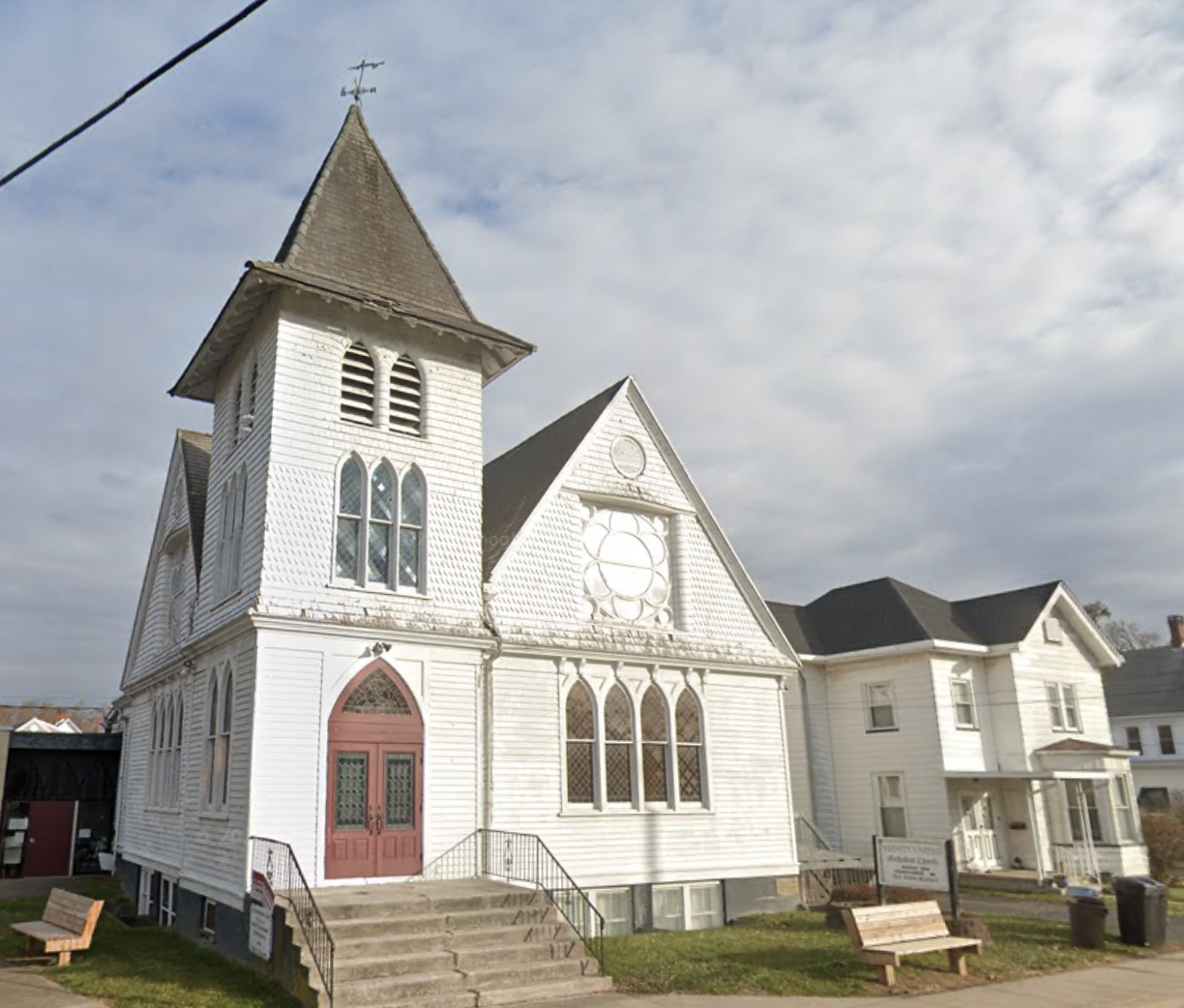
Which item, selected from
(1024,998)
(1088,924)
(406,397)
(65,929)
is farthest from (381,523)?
(1088,924)

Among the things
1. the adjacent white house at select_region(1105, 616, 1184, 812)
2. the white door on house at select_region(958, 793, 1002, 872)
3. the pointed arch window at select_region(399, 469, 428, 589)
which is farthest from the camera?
the adjacent white house at select_region(1105, 616, 1184, 812)

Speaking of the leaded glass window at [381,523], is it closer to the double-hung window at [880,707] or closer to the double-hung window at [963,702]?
the double-hung window at [880,707]

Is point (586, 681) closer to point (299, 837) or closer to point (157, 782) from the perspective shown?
point (299, 837)

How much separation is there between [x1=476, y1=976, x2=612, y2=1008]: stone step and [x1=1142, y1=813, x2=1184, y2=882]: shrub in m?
21.8

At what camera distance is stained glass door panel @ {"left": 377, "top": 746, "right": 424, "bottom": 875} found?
14273 mm

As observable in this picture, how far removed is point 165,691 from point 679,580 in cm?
1073

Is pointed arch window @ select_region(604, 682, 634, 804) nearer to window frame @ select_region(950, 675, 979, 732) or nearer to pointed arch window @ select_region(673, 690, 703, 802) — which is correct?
pointed arch window @ select_region(673, 690, 703, 802)

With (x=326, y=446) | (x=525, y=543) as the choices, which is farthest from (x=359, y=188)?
(x=525, y=543)

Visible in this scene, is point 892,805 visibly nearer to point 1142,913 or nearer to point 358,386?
point 1142,913

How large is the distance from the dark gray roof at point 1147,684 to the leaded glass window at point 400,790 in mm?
41155

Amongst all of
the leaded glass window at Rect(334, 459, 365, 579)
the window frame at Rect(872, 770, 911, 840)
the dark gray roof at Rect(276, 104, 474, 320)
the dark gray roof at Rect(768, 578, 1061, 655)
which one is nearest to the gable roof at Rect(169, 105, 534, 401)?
the dark gray roof at Rect(276, 104, 474, 320)

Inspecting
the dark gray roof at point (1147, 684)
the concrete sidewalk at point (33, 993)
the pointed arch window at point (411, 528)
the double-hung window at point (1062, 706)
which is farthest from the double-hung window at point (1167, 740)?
the concrete sidewalk at point (33, 993)

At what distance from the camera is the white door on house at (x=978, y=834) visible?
25.5 m

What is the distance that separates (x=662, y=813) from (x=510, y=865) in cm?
334
